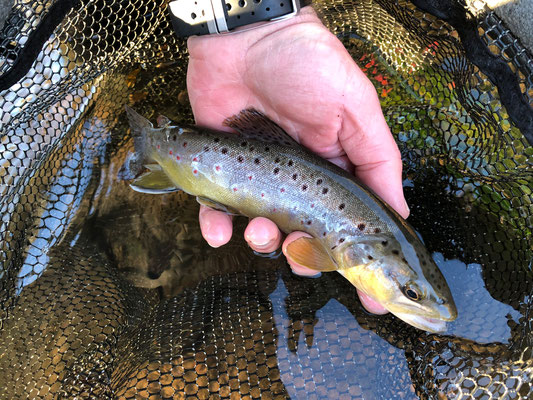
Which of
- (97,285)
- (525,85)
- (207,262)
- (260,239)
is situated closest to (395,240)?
(260,239)

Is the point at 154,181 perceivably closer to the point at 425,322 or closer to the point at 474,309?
the point at 425,322

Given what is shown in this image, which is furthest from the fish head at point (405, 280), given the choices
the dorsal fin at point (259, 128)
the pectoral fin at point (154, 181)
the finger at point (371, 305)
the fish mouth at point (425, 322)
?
the pectoral fin at point (154, 181)

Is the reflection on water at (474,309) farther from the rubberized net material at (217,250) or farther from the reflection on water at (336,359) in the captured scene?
the reflection on water at (336,359)

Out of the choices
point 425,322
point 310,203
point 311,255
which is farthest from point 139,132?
point 425,322

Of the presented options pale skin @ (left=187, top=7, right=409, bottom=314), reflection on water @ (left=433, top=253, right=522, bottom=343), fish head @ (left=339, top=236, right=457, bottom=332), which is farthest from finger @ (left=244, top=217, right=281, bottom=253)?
reflection on water @ (left=433, top=253, right=522, bottom=343)

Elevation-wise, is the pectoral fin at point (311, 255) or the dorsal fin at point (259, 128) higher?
the dorsal fin at point (259, 128)

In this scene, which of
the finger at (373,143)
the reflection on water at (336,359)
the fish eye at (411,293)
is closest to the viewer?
Answer: the fish eye at (411,293)

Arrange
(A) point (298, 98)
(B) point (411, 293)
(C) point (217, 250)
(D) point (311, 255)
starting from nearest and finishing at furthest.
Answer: (B) point (411, 293) → (D) point (311, 255) → (A) point (298, 98) → (C) point (217, 250)
